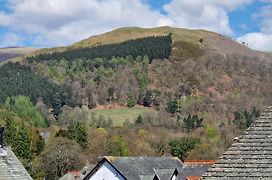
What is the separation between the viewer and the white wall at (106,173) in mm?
46750

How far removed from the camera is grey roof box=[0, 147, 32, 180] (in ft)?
69.0

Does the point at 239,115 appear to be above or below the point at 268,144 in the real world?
below

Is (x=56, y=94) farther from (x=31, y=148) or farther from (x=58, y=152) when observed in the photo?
(x=58, y=152)

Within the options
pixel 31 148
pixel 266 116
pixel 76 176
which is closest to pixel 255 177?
pixel 266 116

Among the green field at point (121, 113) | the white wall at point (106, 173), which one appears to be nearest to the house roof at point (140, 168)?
the white wall at point (106, 173)

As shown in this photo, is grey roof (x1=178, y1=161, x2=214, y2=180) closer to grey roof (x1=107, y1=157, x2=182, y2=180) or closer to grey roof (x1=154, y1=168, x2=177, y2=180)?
grey roof (x1=154, y1=168, x2=177, y2=180)

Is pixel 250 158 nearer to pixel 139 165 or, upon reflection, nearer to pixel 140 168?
pixel 140 168

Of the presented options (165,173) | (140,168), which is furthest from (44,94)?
(165,173)

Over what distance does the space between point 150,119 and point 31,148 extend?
79.3 meters

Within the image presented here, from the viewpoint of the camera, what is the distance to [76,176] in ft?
200

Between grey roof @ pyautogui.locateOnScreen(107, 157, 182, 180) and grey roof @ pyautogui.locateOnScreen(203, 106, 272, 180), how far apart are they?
33.7m

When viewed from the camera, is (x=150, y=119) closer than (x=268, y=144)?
No

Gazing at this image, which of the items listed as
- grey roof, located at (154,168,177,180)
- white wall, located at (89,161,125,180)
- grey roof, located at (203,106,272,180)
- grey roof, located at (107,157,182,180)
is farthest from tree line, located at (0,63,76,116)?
grey roof, located at (203,106,272,180)

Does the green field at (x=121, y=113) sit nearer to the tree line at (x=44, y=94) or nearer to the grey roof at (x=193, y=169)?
the tree line at (x=44, y=94)
